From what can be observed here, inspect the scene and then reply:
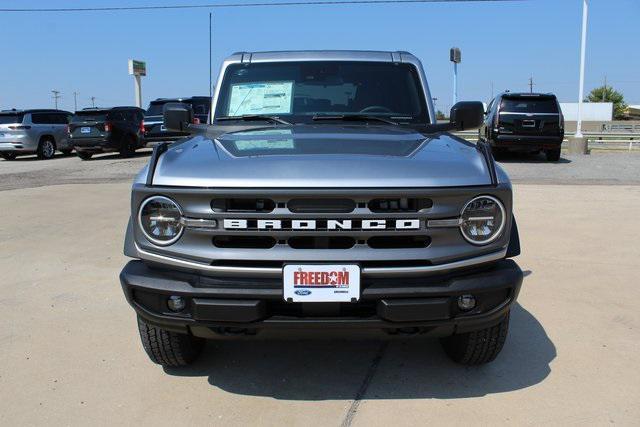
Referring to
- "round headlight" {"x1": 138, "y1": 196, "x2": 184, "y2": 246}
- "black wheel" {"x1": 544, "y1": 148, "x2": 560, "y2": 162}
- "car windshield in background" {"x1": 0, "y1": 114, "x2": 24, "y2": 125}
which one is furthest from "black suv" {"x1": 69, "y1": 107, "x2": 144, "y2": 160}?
"round headlight" {"x1": 138, "y1": 196, "x2": 184, "y2": 246}

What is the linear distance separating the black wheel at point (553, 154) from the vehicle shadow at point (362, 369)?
13400 millimetres

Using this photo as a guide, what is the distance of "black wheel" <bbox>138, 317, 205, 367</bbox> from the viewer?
3170mm

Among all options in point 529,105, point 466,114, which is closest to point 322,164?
point 466,114

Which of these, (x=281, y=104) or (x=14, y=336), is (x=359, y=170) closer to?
(x=281, y=104)

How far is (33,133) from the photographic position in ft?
65.3

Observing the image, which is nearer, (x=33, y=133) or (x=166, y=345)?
(x=166, y=345)

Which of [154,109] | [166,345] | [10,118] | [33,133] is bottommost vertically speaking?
[166,345]

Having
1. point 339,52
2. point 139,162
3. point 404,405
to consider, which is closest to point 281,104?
point 339,52

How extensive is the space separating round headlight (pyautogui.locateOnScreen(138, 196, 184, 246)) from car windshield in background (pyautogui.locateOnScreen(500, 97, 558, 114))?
46.5 feet

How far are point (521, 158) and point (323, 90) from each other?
1439cm

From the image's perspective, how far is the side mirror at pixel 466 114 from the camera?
4258 millimetres

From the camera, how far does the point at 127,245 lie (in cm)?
291

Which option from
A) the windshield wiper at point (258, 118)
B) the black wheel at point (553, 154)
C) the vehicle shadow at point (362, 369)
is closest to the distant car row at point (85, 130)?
the black wheel at point (553, 154)

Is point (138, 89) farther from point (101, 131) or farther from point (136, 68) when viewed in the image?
point (101, 131)
